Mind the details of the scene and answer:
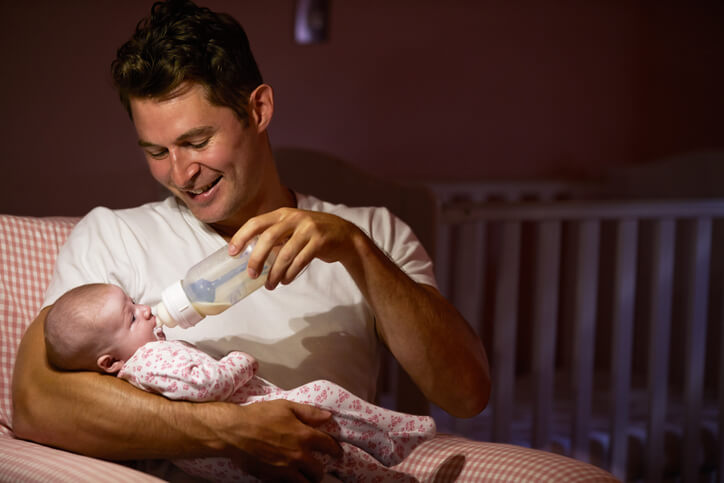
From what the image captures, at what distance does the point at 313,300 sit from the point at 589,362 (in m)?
1.25

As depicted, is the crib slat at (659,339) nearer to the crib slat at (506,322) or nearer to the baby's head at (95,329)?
the crib slat at (506,322)

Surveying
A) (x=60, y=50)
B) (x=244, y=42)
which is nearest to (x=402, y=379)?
(x=244, y=42)

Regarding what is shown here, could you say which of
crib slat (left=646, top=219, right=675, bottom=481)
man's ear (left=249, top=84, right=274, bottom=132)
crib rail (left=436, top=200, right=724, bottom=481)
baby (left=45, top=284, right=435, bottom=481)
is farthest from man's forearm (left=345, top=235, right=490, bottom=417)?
crib slat (left=646, top=219, right=675, bottom=481)

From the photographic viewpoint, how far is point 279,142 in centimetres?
281

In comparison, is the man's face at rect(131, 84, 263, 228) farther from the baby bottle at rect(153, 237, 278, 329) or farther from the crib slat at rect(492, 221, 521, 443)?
the crib slat at rect(492, 221, 521, 443)

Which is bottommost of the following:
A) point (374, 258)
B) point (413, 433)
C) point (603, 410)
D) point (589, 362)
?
point (603, 410)

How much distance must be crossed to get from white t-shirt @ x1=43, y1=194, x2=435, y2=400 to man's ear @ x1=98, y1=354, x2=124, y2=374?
0.15 metres

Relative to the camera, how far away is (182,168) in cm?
130

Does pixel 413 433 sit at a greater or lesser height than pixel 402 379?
greater

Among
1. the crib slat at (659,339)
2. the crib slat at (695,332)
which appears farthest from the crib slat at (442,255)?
the crib slat at (695,332)

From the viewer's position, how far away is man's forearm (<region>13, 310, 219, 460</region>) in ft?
3.67

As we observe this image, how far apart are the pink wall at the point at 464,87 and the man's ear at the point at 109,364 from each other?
1.19 m

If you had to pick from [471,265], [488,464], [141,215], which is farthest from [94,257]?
[471,265]

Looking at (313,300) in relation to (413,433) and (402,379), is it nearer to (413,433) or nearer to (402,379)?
(413,433)
